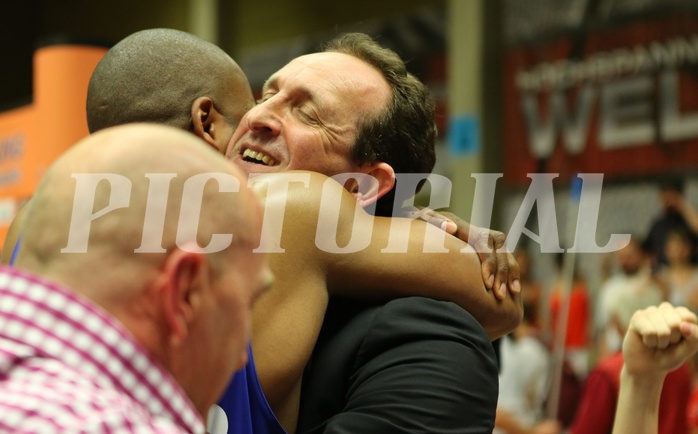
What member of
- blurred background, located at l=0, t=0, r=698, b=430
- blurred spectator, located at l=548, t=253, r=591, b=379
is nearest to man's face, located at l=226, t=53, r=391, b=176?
blurred background, located at l=0, t=0, r=698, b=430

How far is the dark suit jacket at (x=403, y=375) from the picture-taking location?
144 cm

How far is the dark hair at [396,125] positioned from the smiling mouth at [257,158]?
18cm

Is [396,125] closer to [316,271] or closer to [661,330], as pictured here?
[316,271]

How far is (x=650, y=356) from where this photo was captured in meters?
1.85

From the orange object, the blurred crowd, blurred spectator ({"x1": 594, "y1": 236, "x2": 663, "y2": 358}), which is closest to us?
the blurred crowd

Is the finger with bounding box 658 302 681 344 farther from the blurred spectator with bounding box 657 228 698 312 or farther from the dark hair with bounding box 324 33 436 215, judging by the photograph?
the blurred spectator with bounding box 657 228 698 312

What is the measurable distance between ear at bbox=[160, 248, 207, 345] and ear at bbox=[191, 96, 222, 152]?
3.07ft

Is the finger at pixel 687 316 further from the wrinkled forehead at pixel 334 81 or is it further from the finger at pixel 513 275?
the wrinkled forehead at pixel 334 81

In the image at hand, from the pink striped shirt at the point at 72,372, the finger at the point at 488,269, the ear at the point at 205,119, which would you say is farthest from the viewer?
the ear at the point at 205,119

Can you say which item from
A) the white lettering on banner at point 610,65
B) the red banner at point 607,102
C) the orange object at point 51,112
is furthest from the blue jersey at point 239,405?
the white lettering on banner at point 610,65

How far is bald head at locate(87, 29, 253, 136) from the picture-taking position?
1.83 m

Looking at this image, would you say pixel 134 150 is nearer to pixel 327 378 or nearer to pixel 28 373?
pixel 28 373

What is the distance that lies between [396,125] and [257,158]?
312mm

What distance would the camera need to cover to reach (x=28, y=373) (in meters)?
0.81
